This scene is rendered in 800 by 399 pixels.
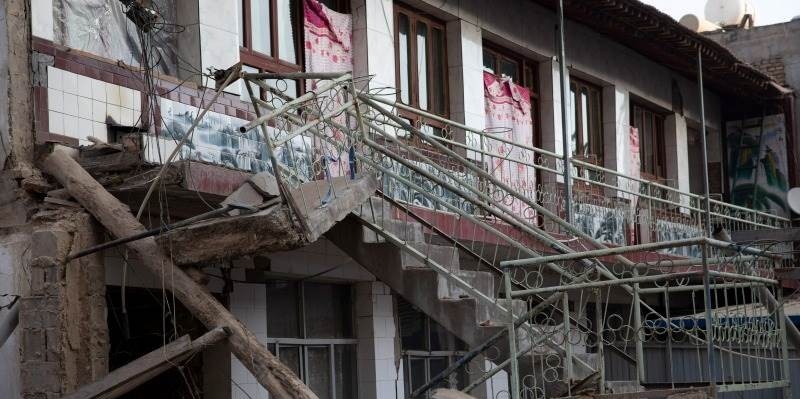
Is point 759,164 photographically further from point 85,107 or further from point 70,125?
point 70,125

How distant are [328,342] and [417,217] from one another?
275 centimetres

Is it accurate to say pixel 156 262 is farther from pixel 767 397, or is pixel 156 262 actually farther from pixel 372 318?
pixel 767 397

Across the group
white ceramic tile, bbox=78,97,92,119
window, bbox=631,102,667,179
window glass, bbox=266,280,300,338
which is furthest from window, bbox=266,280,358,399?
window, bbox=631,102,667,179

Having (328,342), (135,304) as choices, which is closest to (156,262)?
(135,304)

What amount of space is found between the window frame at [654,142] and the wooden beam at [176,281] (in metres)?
13.6

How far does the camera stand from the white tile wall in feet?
32.3

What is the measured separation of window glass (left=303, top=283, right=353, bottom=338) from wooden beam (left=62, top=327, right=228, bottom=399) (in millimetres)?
4551

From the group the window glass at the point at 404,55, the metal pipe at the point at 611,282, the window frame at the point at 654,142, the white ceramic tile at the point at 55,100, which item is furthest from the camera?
the window frame at the point at 654,142

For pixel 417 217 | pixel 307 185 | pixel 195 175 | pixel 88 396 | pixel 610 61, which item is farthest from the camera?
pixel 610 61

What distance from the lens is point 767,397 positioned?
17.5 m

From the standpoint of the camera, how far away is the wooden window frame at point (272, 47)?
12.8 m

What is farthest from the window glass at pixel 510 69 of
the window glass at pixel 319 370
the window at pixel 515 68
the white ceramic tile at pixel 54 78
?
the white ceramic tile at pixel 54 78

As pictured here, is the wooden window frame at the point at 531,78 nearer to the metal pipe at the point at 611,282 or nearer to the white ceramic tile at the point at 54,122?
the metal pipe at the point at 611,282

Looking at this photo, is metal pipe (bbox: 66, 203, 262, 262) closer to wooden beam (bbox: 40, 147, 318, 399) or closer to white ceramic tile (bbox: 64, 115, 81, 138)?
wooden beam (bbox: 40, 147, 318, 399)
